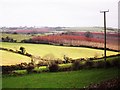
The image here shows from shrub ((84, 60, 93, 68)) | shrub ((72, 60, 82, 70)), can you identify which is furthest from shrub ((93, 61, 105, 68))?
shrub ((72, 60, 82, 70))

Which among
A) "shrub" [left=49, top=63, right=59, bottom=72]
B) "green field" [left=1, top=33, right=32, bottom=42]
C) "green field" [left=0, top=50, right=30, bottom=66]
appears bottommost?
"shrub" [left=49, top=63, right=59, bottom=72]

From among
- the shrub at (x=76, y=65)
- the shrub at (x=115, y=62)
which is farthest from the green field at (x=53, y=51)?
the shrub at (x=115, y=62)

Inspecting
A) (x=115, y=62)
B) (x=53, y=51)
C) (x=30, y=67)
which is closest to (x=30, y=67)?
(x=30, y=67)

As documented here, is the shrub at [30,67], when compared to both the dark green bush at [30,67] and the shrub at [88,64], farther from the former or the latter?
the shrub at [88,64]

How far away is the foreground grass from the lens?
501 centimetres

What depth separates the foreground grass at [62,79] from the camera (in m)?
5.01

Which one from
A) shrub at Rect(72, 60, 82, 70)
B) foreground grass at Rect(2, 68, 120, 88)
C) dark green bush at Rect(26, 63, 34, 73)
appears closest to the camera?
foreground grass at Rect(2, 68, 120, 88)

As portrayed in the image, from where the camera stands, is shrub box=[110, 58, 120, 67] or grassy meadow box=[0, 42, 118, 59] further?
shrub box=[110, 58, 120, 67]

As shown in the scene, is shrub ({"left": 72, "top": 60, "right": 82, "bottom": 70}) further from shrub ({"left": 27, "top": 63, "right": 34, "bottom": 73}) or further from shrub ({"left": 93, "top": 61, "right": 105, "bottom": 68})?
shrub ({"left": 27, "top": 63, "right": 34, "bottom": 73})

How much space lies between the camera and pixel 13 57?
5113 mm

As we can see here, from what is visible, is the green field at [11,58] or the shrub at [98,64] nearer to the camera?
the green field at [11,58]

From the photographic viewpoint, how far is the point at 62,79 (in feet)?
16.9

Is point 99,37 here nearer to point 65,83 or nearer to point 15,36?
point 65,83

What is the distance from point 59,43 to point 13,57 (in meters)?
0.86
